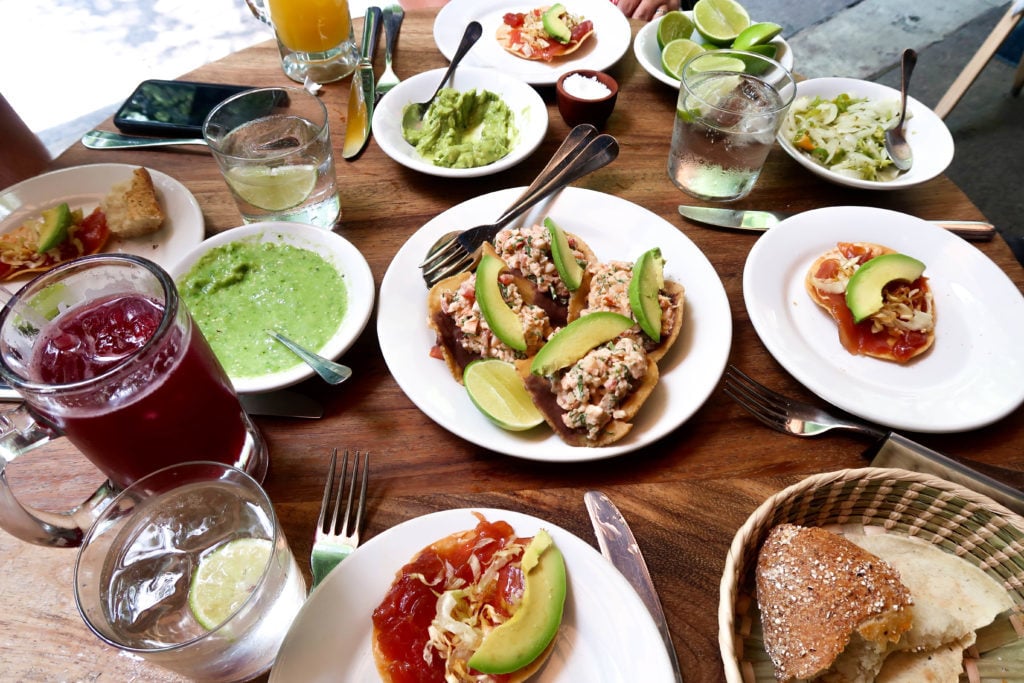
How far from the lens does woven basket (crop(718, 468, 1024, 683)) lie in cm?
128

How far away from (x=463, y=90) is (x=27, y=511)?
199cm

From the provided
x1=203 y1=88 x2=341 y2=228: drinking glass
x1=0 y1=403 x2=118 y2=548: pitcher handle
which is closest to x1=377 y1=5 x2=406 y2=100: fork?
x1=203 y1=88 x2=341 y2=228: drinking glass

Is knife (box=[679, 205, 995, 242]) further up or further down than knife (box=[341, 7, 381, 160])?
further down

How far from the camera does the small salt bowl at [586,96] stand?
7.61 ft

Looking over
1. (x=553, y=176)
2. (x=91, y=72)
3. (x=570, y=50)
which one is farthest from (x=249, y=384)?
(x=91, y=72)

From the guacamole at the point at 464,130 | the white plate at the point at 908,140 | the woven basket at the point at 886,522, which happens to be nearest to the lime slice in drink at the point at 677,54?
the white plate at the point at 908,140

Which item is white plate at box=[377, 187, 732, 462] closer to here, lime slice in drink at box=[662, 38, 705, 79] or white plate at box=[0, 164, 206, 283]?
white plate at box=[0, 164, 206, 283]

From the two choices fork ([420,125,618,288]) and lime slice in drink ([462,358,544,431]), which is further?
fork ([420,125,618,288])

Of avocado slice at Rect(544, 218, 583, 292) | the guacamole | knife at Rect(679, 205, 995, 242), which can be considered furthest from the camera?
the guacamole

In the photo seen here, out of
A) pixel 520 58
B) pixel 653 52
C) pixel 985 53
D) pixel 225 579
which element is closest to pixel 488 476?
pixel 225 579

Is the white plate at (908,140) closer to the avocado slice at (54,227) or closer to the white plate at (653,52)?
the white plate at (653,52)

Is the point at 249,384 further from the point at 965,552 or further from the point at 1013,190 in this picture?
the point at 1013,190

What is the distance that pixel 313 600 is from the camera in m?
1.19

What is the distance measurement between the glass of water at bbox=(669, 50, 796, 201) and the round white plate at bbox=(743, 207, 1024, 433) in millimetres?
282
